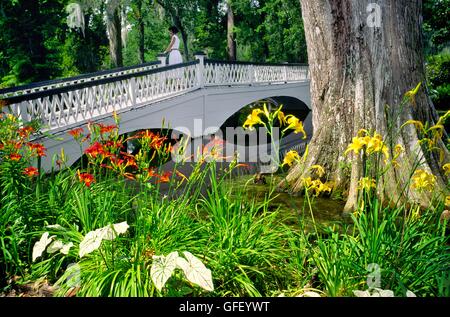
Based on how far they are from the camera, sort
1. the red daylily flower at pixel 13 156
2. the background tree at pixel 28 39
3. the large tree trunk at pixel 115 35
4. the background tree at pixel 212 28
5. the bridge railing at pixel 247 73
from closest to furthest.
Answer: the red daylily flower at pixel 13 156 → the bridge railing at pixel 247 73 → the large tree trunk at pixel 115 35 → the background tree at pixel 28 39 → the background tree at pixel 212 28

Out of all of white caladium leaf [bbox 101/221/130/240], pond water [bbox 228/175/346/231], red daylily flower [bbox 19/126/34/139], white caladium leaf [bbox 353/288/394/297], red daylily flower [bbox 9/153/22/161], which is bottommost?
pond water [bbox 228/175/346/231]

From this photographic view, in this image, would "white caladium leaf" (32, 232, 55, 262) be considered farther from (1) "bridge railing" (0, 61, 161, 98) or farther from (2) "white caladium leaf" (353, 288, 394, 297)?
(1) "bridge railing" (0, 61, 161, 98)

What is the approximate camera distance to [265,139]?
15828 mm

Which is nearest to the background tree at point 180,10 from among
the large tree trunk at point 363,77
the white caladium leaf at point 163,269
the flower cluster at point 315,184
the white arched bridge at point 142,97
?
the white arched bridge at point 142,97

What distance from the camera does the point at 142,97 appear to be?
38.5 ft

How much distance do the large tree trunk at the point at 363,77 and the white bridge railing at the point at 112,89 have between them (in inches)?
121

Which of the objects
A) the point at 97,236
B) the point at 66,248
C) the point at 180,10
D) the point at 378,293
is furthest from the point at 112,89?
the point at 180,10

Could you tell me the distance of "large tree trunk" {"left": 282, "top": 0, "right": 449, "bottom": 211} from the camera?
17.5ft

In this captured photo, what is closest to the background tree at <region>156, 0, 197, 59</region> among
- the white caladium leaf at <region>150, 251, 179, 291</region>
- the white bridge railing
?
the white bridge railing

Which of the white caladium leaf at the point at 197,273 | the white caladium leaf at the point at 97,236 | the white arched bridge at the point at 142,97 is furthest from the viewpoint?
the white arched bridge at the point at 142,97

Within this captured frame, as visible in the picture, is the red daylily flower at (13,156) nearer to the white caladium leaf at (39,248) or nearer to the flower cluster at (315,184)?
the white caladium leaf at (39,248)

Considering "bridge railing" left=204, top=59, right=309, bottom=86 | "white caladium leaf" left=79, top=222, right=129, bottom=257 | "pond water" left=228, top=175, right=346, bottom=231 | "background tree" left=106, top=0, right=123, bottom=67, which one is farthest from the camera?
"background tree" left=106, top=0, right=123, bottom=67

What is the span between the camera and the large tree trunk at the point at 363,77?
17.5 feet
